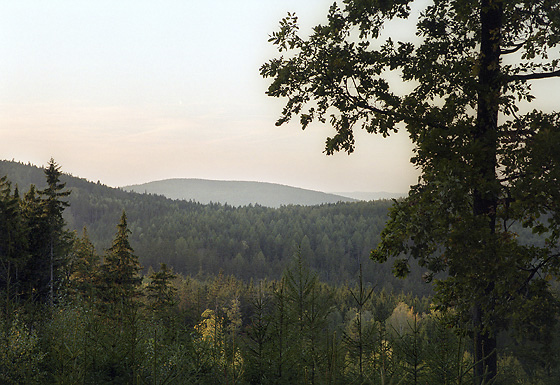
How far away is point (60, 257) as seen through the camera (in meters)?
38.1

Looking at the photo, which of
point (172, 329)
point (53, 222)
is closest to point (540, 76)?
point (172, 329)

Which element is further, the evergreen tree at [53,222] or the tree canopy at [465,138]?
the evergreen tree at [53,222]

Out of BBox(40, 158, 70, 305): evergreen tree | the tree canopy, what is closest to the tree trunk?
the tree canopy

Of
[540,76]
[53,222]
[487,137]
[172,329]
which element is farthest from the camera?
[53,222]

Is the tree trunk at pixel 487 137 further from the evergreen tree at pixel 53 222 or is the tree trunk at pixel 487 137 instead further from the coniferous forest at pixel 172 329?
the evergreen tree at pixel 53 222

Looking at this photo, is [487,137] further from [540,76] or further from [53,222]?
[53,222]

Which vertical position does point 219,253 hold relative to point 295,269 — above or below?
below

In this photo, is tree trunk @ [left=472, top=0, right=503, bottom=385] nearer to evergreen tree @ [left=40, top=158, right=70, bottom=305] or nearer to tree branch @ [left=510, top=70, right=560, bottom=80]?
tree branch @ [left=510, top=70, right=560, bottom=80]

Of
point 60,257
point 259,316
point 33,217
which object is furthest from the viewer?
point 60,257

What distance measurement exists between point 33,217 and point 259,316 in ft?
110

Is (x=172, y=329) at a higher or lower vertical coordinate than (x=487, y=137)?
lower

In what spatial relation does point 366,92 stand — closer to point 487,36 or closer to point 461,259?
point 487,36

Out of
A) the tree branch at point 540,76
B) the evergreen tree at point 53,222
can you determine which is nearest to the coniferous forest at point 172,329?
the evergreen tree at point 53,222

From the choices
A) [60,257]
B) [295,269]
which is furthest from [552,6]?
[60,257]
